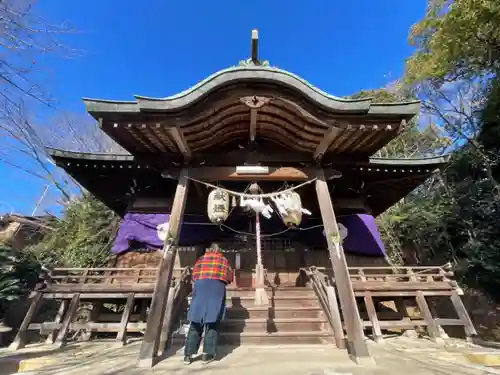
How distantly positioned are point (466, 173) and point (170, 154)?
13.6 metres

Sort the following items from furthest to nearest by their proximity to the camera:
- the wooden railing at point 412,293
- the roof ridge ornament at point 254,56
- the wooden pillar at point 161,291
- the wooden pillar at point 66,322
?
the wooden railing at point 412,293
the wooden pillar at point 66,322
the roof ridge ornament at point 254,56
the wooden pillar at point 161,291

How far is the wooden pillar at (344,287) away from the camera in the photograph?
4094 mm

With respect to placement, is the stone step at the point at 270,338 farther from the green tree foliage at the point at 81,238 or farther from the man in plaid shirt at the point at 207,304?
the green tree foliage at the point at 81,238

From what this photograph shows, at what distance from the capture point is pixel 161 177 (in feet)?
25.6

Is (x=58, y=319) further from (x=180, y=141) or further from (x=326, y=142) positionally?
(x=326, y=142)

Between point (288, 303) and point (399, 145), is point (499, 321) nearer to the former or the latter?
point (288, 303)

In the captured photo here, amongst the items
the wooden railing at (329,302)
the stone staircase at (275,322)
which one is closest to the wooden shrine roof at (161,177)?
the wooden railing at (329,302)

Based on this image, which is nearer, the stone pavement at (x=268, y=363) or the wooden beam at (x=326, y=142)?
the stone pavement at (x=268, y=363)

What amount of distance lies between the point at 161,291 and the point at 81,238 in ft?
36.0

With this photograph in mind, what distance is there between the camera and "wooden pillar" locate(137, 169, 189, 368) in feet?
13.0

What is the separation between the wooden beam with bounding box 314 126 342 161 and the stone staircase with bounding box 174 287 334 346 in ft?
10.3

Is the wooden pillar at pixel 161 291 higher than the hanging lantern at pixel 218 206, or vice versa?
the hanging lantern at pixel 218 206

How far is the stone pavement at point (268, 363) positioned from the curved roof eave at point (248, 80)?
149 inches

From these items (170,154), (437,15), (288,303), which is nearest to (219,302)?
(288,303)
